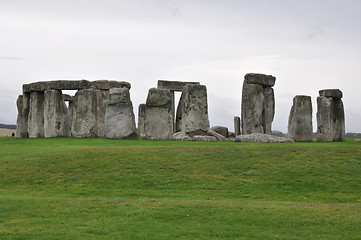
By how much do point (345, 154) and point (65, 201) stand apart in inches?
472

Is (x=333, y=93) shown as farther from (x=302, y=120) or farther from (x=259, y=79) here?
(x=259, y=79)

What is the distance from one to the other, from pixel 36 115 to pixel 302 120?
17051mm

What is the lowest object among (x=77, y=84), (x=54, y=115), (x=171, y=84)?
(x=54, y=115)

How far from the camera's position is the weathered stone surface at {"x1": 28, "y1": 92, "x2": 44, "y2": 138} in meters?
37.5

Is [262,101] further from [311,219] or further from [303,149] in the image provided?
[311,219]

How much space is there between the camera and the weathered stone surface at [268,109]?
36.5 m

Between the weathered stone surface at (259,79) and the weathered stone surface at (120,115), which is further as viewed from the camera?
the weathered stone surface at (259,79)

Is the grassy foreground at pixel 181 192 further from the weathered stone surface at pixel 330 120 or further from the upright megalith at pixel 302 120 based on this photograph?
the weathered stone surface at pixel 330 120

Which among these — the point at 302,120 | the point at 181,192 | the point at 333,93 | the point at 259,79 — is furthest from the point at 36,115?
the point at 181,192

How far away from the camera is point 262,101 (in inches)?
1393

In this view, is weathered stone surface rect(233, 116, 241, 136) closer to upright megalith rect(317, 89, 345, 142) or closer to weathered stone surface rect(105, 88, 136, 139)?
upright megalith rect(317, 89, 345, 142)

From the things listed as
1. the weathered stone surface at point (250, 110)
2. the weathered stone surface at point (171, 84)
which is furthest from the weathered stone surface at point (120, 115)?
the weathered stone surface at point (171, 84)

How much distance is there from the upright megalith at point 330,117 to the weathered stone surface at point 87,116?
13.3 m

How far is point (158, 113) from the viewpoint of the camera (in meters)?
32.1
